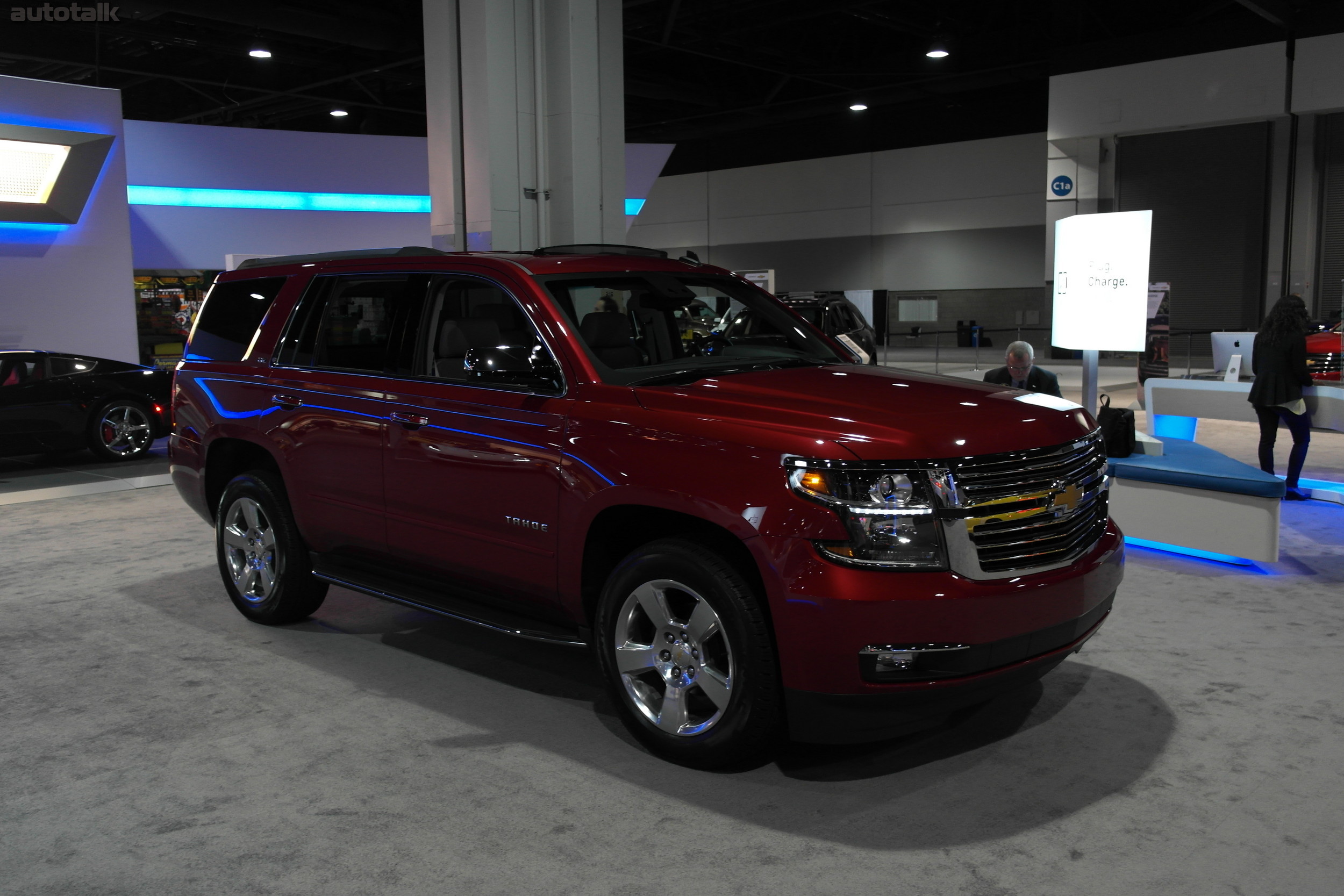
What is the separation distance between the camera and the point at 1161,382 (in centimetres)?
962

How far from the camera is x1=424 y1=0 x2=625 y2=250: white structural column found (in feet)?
32.4

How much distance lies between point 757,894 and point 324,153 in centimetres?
1803

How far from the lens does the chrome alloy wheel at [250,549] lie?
17.2 ft

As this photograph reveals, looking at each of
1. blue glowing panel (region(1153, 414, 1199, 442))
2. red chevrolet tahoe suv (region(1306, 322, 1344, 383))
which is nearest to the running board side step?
blue glowing panel (region(1153, 414, 1199, 442))

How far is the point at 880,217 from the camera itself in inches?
1215

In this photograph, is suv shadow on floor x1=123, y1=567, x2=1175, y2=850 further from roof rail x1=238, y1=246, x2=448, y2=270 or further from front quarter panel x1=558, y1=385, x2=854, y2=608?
roof rail x1=238, y1=246, x2=448, y2=270

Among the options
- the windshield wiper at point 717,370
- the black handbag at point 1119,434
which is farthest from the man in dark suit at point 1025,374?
the windshield wiper at point 717,370

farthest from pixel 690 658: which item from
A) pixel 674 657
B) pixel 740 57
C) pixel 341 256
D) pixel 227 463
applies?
pixel 740 57

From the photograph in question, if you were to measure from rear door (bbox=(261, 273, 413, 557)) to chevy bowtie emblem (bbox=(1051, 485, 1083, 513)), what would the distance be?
2.61m

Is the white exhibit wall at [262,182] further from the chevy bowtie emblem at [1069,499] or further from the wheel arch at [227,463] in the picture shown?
the chevy bowtie emblem at [1069,499]

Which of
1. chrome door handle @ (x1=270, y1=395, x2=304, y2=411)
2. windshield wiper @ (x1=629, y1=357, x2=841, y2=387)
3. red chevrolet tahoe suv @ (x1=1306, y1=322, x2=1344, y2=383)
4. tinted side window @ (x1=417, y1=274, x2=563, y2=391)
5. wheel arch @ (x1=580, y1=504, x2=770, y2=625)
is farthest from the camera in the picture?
red chevrolet tahoe suv @ (x1=1306, y1=322, x2=1344, y2=383)

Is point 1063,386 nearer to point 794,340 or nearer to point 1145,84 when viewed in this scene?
point 1145,84

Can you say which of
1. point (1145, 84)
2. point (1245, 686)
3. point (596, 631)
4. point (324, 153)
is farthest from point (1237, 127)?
point (596, 631)

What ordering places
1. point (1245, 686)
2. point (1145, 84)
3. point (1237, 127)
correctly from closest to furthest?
point (1245, 686) < point (1145, 84) < point (1237, 127)
